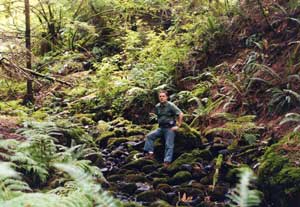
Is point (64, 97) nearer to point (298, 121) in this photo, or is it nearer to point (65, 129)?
point (65, 129)

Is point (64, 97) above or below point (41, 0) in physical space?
below

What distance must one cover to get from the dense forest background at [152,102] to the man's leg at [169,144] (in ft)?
0.51

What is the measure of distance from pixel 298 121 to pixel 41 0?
9898mm

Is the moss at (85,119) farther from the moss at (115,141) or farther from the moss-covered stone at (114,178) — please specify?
the moss-covered stone at (114,178)

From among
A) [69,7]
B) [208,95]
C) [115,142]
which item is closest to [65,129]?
[115,142]

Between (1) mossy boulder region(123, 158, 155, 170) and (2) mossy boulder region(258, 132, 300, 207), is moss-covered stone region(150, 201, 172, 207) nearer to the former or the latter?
(2) mossy boulder region(258, 132, 300, 207)

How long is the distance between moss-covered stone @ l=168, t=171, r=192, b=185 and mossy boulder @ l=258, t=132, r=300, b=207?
1.12 m

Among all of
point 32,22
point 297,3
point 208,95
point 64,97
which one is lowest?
point 64,97

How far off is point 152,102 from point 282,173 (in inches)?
215

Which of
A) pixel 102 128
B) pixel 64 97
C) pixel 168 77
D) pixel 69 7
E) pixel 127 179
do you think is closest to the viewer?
pixel 127 179

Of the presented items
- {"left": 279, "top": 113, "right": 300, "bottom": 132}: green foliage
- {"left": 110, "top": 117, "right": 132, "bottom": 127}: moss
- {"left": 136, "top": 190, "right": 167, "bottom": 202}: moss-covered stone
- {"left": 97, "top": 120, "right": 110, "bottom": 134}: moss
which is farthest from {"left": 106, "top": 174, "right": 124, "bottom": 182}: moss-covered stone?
{"left": 110, "top": 117, "right": 132, "bottom": 127}: moss

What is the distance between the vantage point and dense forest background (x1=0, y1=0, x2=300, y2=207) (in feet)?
20.1

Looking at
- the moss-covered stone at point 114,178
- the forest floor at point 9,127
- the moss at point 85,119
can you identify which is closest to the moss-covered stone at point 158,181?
the moss-covered stone at point 114,178

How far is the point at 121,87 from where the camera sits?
11867 millimetres
